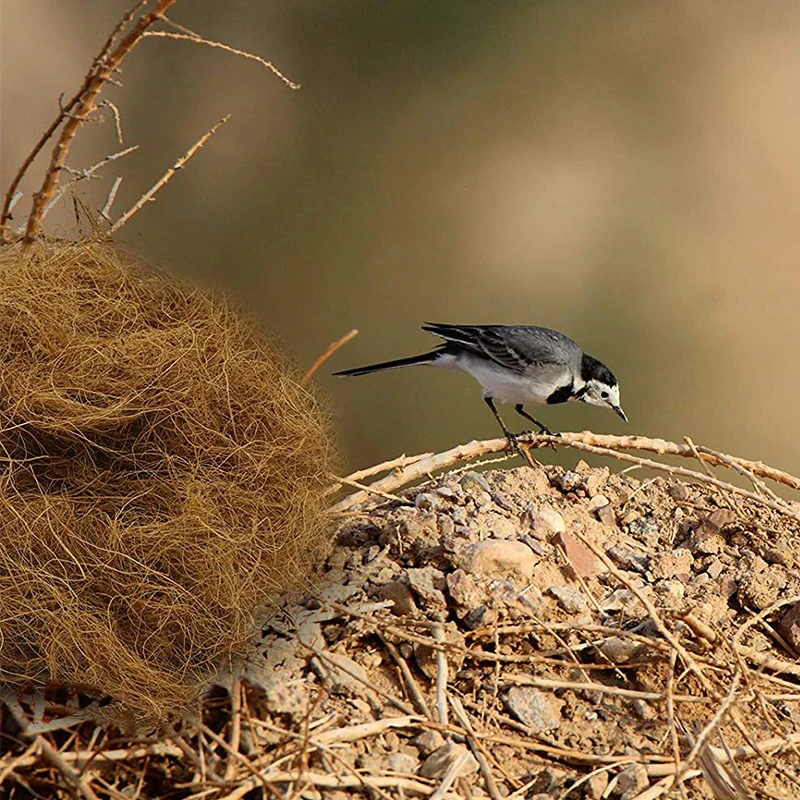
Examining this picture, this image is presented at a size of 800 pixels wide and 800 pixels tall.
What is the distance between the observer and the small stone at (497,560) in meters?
2.10

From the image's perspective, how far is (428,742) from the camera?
181cm

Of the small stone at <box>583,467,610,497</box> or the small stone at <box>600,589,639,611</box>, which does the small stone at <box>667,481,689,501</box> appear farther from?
the small stone at <box>600,589,639,611</box>

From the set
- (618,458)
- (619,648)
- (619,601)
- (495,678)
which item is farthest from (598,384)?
(495,678)

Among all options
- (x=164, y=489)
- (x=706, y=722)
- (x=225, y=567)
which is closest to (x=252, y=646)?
(x=225, y=567)

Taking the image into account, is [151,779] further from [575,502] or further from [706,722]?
[575,502]

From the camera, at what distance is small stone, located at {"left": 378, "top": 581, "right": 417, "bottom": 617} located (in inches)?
78.5

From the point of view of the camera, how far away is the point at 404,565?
2123 mm

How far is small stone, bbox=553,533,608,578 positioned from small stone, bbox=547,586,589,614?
9cm

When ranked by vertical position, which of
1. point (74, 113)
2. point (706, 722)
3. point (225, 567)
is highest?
point (74, 113)

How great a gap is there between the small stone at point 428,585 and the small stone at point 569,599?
0.21m

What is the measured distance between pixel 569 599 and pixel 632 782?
1.21ft

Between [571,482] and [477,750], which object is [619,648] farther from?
[571,482]

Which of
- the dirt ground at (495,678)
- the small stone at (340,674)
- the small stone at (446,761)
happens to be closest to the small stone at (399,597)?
the dirt ground at (495,678)

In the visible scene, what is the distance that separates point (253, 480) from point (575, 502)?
87 centimetres
